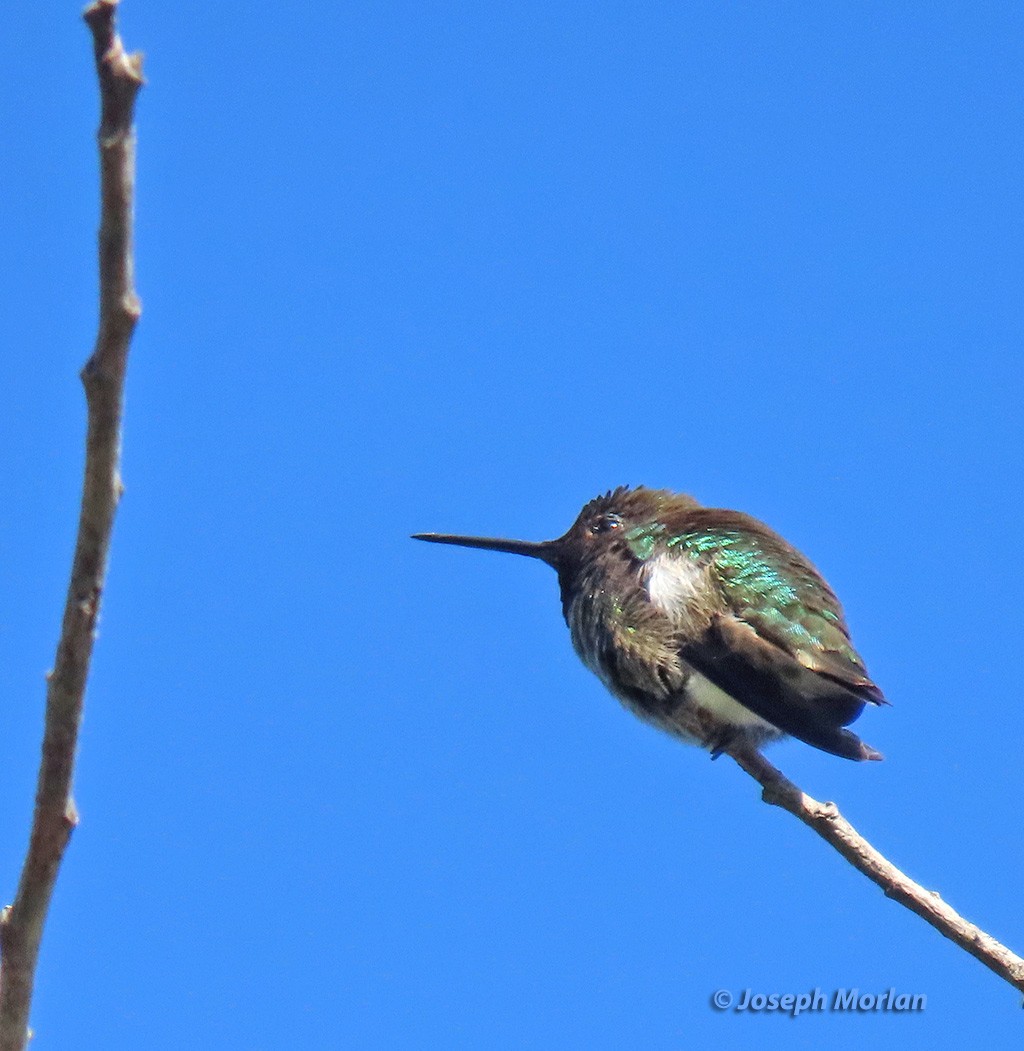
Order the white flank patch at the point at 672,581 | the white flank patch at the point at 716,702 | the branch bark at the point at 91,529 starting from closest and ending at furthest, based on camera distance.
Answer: the branch bark at the point at 91,529, the white flank patch at the point at 716,702, the white flank patch at the point at 672,581

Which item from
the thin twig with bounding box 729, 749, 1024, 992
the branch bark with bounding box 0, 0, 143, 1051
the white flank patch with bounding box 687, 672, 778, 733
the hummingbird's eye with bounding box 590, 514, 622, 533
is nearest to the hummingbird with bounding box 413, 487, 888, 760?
the white flank patch with bounding box 687, 672, 778, 733

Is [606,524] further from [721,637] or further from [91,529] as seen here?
[91,529]

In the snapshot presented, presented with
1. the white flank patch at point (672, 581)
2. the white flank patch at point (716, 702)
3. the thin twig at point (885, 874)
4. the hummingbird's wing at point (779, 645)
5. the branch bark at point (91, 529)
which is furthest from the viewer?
the white flank patch at point (672, 581)

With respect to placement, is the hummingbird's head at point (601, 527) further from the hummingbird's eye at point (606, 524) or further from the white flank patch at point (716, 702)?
the white flank patch at point (716, 702)

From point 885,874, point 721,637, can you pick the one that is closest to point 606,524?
point 721,637

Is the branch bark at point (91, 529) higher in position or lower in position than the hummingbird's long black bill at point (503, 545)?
lower

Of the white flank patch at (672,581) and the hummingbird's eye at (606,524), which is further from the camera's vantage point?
the hummingbird's eye at (606,524)

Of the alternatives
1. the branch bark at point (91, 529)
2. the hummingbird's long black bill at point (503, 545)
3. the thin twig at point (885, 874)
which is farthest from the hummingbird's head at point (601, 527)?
the branch bark at point (91, 529)

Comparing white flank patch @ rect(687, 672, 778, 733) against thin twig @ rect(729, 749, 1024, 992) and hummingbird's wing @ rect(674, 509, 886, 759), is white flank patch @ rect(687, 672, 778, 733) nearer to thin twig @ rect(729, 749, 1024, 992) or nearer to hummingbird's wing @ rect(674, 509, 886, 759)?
hummingbird's wing @ rect(674, 509, 886, 759)

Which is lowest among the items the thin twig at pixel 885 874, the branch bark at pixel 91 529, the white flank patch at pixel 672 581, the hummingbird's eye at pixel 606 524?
the branch bark at pixel 91 529
